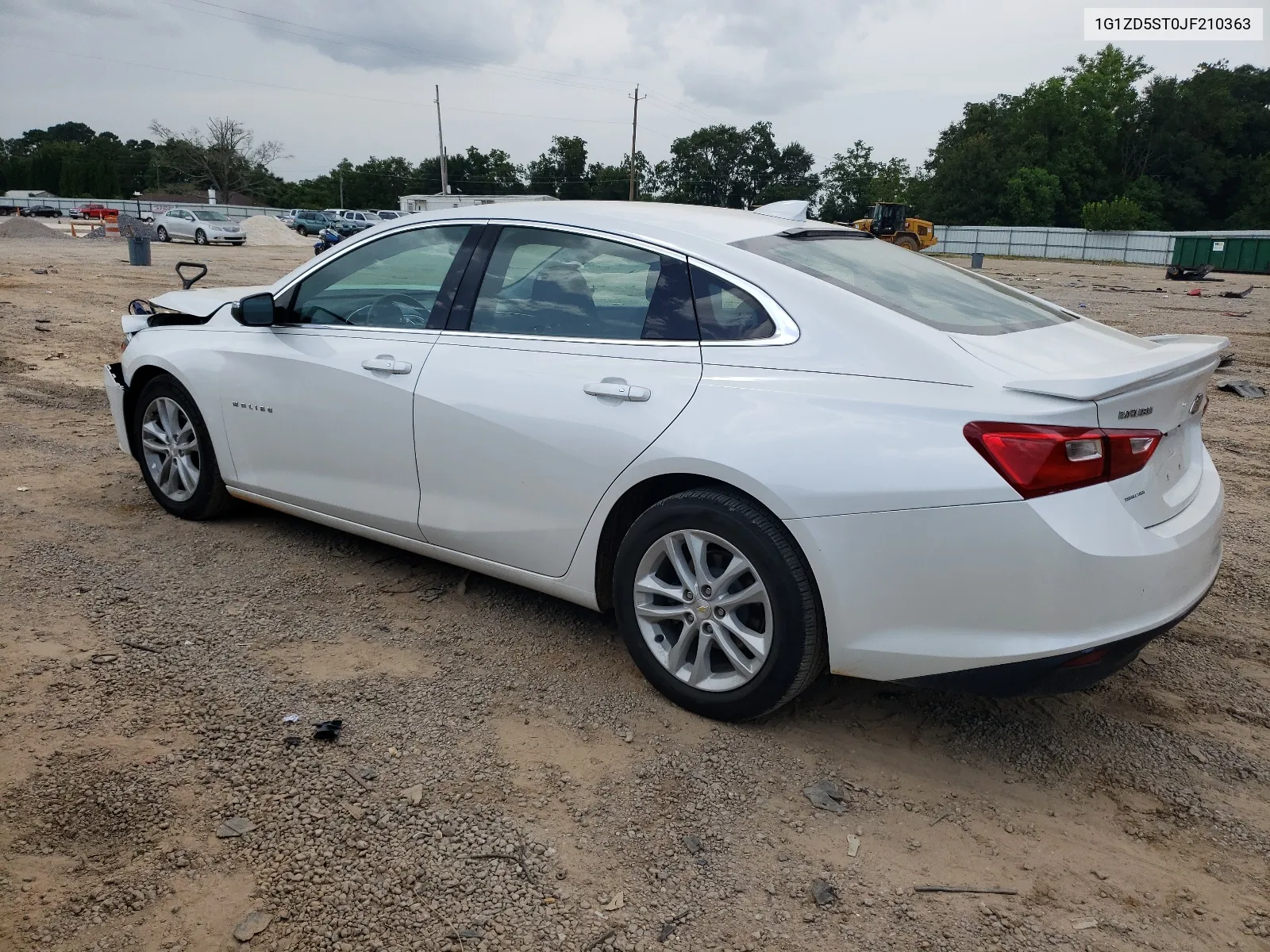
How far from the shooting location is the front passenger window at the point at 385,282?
3.80m

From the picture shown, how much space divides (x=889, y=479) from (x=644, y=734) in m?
1.14

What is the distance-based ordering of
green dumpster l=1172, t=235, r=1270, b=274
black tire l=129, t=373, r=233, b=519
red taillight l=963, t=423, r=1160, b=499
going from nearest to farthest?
red taillight l=963, t=423, r=1160, b=499 < black tire l=129, t=373, r=233, b=519 < green dumpster l=1172, t=235, r=1270, b=274

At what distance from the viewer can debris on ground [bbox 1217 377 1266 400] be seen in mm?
9055

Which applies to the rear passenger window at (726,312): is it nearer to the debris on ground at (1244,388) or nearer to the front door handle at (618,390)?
the front door handle at (618,390)

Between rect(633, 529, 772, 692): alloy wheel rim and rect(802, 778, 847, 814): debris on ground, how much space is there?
1.20 ft

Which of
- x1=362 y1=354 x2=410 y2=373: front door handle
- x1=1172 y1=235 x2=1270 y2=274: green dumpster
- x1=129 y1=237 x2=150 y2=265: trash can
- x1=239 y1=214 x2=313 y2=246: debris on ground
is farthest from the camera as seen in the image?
x1=239 y1=214 x2=313 y2=246: debris on ground

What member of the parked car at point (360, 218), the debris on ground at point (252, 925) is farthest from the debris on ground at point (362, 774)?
the parked car at point (360, 218)

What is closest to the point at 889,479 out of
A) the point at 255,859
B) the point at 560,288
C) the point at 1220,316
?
the point at 560,288

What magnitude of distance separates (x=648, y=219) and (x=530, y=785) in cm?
198

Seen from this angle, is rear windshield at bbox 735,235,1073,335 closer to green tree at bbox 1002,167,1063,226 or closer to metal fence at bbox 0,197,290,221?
metal fence at bbox 0,197,290,221

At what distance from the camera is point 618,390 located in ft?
10.1

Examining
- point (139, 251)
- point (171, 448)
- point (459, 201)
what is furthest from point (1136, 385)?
point (459, 201)

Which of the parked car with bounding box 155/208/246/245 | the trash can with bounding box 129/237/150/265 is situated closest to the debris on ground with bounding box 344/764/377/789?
the trash can with bounding box 129/237/150/265

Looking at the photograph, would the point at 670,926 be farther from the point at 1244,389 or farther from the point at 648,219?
the point at 1244,389
